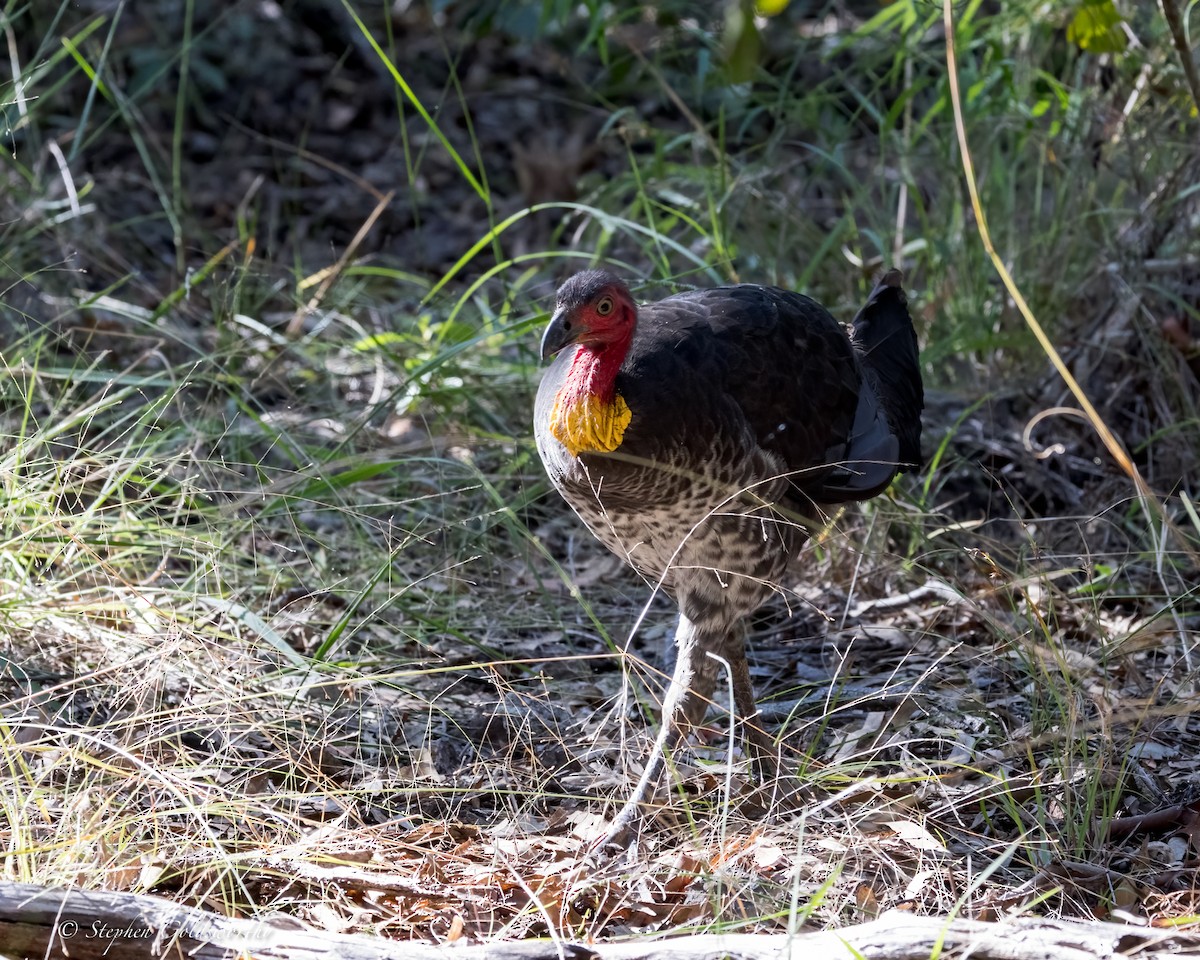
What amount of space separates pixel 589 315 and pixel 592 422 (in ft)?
0.74

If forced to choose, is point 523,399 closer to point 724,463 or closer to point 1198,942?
point 724,463

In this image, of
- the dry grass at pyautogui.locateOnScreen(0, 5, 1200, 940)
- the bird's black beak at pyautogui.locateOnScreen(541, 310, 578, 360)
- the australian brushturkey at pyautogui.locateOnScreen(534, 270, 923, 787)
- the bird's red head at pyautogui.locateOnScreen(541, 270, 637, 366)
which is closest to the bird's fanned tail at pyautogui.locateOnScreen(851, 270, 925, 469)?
the australian brushturkey at pyautogui.locateOnScreen(534, 270, 923, 787)

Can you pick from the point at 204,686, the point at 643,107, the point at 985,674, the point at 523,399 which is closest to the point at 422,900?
the point at 204,686

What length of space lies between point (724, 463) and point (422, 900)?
1096 mm

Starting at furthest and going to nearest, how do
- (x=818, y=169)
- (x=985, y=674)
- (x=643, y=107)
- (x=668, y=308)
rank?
(x=643, y=107), (x=818, y=169), (x=985, y=674), (x=668, y=308)

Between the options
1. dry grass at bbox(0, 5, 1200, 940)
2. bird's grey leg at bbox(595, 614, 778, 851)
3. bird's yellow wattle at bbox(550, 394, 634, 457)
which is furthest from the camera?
bird's grey leg at bbox(595, 614, 778, 851)

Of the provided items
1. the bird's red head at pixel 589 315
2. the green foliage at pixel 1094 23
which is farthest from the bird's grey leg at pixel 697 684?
the green foliage at pixel 1094 23

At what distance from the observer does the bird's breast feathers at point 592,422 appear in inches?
105

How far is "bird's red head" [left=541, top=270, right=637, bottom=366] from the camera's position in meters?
2.68

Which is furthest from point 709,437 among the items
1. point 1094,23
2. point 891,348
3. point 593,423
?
point 1094,23

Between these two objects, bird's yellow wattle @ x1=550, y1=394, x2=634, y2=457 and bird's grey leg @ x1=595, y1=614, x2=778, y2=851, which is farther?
bird's grey leg @ x1=595, y1=614, x2=778, y2=851

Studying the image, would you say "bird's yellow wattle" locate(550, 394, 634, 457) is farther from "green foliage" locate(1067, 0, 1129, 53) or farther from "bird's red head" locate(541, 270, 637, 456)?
"green foliage" locate(1067, 0, 1129, 53)

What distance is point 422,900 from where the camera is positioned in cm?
247

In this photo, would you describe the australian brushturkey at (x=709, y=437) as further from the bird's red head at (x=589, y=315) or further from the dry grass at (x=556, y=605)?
the dry grass at (x=556, y=605)
